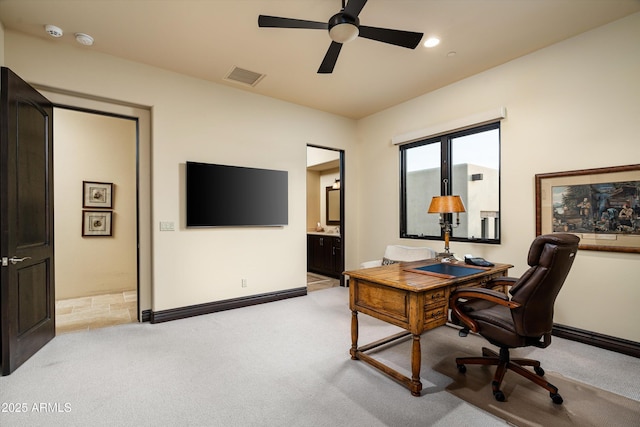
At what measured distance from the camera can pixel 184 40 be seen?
3127 mm

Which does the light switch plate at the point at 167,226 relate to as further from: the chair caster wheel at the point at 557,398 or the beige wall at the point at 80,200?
the chair caster wheel at the point at 557,398

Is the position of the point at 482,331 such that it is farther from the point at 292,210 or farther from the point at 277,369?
the point at 292,210

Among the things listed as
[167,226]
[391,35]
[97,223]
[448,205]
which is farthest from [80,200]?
[448,205]

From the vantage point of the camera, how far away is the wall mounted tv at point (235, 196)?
3896mm

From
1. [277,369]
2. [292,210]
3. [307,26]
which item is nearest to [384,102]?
[292,210]

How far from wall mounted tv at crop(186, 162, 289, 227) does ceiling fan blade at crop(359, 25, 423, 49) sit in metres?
2.49

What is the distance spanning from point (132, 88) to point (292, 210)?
257 cm

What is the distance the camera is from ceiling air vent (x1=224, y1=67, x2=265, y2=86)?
3.80 m

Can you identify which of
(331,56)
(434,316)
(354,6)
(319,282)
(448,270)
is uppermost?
(354,6)

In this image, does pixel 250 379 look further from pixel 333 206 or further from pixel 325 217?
pixel 325 217

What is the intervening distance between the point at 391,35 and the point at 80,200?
16.8 ft

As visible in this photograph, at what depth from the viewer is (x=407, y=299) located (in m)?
2.16

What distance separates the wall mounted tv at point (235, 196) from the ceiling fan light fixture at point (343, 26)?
7.82 ft

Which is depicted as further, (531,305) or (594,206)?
(594,206)
